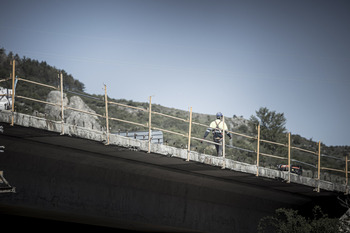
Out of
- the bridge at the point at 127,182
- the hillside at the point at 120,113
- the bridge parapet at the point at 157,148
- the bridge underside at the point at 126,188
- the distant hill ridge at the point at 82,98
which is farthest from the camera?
the distant hill ridge at the point at 82,98

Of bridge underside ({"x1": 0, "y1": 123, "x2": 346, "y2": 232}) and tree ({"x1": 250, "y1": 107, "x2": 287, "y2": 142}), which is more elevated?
tree ({"x1": 250, "y1": 107, "x2": 287, "y2": 142})

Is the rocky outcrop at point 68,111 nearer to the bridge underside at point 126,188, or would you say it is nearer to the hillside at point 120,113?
the hillside at point 120,113

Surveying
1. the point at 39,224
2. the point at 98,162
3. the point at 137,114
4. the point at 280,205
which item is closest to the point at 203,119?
the point at 137,114

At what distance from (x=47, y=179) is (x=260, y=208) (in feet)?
23.8

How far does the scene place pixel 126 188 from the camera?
11.2 m

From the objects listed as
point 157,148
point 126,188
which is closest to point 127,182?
point 126,188

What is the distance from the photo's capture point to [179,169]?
11.9m

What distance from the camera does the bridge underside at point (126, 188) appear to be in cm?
968

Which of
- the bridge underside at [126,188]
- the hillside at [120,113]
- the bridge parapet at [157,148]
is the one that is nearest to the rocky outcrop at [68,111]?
the hillside at [120,113]

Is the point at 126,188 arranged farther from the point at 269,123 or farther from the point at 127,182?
the point at 269,123

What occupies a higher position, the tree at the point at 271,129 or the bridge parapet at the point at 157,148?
the tree at the point at 271,129

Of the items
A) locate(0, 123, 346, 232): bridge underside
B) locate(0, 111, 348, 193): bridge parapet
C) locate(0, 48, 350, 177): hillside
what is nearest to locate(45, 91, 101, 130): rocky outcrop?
locate(0, 48, 350, 177): hillside

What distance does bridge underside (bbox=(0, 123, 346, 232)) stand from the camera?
9.68 metres

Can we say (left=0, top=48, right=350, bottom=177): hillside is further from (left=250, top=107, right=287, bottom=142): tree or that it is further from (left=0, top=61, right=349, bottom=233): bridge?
(left=0, top=61, right=349, bottom=233): bridge
